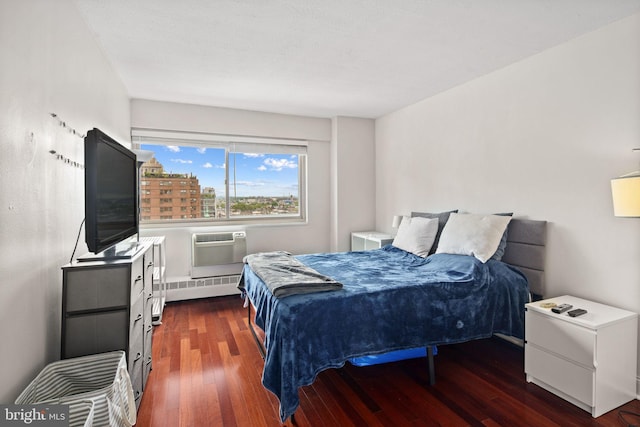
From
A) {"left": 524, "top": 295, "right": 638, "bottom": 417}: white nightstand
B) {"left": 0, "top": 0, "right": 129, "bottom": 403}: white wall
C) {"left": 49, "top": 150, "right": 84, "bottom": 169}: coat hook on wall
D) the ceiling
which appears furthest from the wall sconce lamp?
{"left": 49, "top": 150, "right": 84, "bottom": 169}: coat hook on wall

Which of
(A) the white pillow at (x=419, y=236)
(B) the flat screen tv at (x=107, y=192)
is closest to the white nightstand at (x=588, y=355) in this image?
(A) the white pillow at (x=419, y=236)

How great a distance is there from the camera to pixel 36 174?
62.6 inches

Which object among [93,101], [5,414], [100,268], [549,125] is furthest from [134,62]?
[549,125]

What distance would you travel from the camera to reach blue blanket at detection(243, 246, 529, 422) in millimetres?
1904

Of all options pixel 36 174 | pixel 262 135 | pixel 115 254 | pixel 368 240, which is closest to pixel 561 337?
pixel 368 240

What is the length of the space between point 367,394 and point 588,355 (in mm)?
1368

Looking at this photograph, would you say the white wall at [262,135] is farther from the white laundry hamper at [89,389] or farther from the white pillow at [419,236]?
the white laundry hamper at [89,389]

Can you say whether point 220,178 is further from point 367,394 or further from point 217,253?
point 367,394

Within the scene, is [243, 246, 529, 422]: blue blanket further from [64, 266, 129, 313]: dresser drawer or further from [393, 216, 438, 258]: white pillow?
[64, 266, 129, 313]: dresser drawer

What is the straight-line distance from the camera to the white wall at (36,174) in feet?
4.44

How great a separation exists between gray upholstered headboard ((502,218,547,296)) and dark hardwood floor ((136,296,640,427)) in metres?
0.67

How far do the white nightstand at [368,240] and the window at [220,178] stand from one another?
36.2 inches

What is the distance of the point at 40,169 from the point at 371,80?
282 centimetres

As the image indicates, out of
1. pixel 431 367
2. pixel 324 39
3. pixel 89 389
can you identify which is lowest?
pixel 431 367
